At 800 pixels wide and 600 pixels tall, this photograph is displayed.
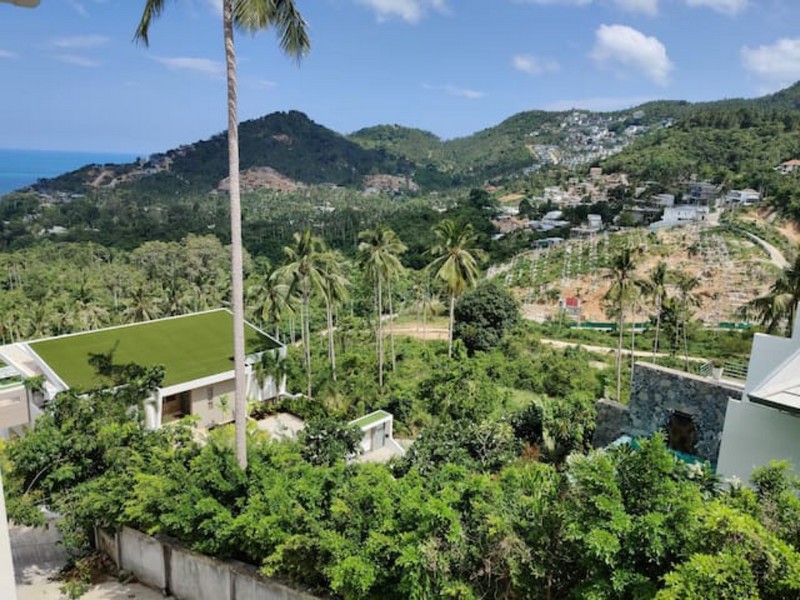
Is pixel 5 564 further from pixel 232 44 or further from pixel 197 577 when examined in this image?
pixel 232 44

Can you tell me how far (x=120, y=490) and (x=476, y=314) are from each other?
32.5m

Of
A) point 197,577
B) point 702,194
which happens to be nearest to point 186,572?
point 197,577

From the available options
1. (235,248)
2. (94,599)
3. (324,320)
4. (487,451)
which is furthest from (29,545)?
(324,320)

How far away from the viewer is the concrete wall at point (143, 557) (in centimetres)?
960

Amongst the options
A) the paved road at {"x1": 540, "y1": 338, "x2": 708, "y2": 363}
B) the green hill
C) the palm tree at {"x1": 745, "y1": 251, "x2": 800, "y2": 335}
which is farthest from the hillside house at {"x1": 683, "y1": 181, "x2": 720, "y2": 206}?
the palm tree at {"x1": 745, "y1": 251, "x2": 800, "y2": 335}

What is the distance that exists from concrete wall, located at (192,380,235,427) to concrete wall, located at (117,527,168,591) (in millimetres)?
10622

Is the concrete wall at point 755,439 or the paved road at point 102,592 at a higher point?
the concrete wall at point 755,439

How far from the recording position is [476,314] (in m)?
40.4

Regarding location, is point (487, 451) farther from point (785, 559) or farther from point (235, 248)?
point (785, 559)

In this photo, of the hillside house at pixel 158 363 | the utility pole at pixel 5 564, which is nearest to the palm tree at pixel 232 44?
the utility pole at pixel 5 564

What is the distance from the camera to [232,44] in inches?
379

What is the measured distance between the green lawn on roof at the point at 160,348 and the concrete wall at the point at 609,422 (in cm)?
1368

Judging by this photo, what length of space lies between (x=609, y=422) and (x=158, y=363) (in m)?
16.0

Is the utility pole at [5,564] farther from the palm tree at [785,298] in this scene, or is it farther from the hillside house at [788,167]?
the hillside house at [788,167]
